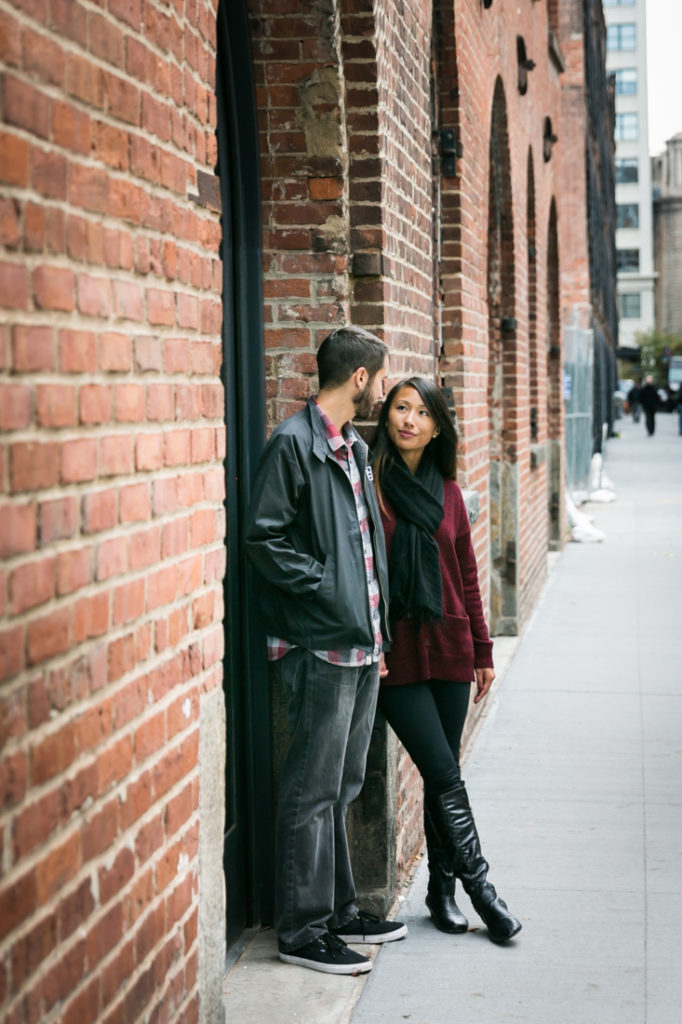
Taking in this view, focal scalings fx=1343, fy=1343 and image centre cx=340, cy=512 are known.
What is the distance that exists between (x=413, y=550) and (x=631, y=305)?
103 metres

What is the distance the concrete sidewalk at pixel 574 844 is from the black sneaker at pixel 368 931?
6cm

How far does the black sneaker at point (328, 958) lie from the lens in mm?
4238

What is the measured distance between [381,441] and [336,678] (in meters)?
0.94

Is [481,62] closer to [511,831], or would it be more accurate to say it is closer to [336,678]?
[511,831]

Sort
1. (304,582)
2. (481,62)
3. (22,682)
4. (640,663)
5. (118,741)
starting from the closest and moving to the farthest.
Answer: (22,682) → (118,741) → (304,582) → (481,62) → (640,663)

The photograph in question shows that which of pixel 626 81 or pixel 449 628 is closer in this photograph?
pixel 449 628

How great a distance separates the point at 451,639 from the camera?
181 inches

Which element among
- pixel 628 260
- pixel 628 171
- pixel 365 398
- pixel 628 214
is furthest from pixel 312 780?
pixel 628 171

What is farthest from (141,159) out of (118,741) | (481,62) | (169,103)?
(481,62)

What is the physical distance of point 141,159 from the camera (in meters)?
2.59

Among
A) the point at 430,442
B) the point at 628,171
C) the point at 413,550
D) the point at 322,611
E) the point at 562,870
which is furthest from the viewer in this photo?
the point at 628,171

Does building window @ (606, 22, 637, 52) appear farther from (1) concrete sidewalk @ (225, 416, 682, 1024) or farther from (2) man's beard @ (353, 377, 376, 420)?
(2) man's beard @ (353, 377, 376, 420)

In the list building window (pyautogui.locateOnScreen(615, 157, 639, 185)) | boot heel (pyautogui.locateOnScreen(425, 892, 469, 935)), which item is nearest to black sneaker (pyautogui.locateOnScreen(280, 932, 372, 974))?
boot heel (pyautogui.locateOnScreen(425, 892, 469, 935))

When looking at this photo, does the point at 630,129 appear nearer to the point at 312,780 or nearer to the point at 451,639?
the point at 451,639
